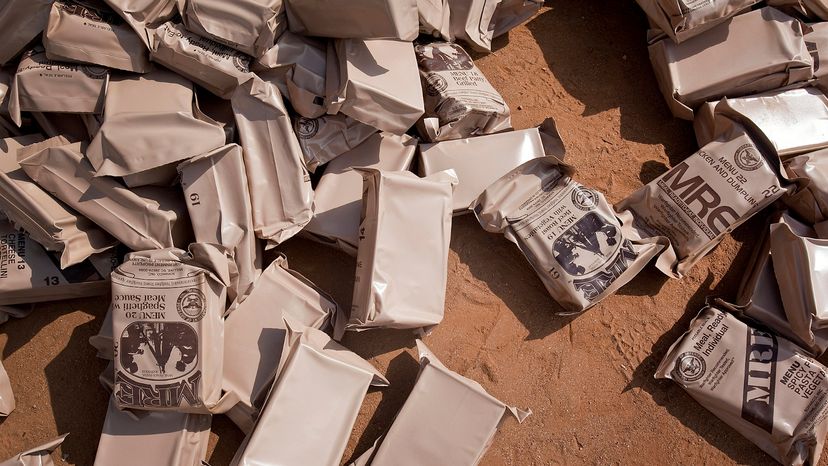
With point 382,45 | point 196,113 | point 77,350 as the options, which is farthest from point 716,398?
point 77,350

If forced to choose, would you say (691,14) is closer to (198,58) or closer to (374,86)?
(374,86)

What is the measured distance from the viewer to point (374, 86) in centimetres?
277

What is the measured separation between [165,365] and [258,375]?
381 millimetres

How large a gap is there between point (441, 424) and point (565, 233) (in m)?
1.04

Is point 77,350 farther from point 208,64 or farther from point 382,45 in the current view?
point 382,45

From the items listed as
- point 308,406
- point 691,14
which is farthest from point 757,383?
point 308,406

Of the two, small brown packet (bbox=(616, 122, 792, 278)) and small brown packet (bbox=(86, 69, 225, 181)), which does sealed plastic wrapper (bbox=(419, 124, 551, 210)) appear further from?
small brown packet (bbox=(86, 69, 225, 181))

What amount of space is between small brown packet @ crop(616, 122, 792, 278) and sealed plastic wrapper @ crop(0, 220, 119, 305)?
2427 mm

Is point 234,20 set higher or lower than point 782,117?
higher

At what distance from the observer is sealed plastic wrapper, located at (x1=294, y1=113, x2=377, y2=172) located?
2.91 m

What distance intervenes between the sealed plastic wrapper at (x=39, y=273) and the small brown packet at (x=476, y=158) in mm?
1524

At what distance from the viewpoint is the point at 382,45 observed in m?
2.95

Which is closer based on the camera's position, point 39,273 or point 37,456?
point 37,456

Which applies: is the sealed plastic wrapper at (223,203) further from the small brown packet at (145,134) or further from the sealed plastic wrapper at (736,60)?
the sealed plastic wrapper at (736,60)
